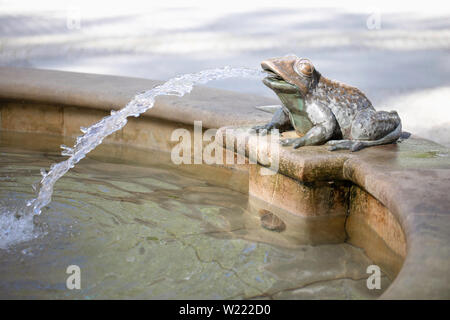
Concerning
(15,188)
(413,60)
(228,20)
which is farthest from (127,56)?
(15,188)

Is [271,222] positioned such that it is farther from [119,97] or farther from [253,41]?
[253,41]

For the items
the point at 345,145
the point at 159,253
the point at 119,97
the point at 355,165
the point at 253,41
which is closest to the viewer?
the point at 159,253

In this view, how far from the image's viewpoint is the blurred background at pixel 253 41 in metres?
6.32

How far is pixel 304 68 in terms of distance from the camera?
9.34ft

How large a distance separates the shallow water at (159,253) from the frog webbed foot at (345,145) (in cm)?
49

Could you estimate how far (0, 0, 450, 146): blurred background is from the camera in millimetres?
6324

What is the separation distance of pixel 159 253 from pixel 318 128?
1.03 meters

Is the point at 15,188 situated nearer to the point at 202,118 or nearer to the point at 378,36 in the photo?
the point at 202,118

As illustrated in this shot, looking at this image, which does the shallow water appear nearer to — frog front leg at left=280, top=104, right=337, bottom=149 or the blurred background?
frog front leg at left=280, top=104, right=337, bottom=149

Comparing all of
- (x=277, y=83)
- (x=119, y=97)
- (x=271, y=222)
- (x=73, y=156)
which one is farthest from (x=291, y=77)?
(x=119, y=97)

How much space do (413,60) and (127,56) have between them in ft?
12.3

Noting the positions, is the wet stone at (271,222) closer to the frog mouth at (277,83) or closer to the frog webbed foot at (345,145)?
the frog webbed foot at (345,145)

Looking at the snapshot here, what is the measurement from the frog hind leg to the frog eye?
34 centimetres

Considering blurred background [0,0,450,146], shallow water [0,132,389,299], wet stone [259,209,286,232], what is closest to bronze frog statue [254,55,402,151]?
wet stone [259,209,286,232]
